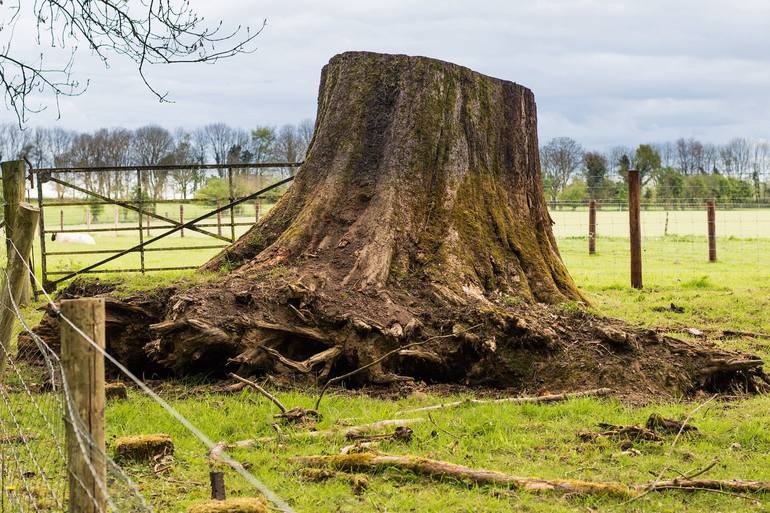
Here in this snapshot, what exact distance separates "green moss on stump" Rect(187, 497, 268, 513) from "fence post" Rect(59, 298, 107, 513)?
80 cm

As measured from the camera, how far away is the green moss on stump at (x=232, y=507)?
3.85 metres

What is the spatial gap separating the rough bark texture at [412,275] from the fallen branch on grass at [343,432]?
1247 mm

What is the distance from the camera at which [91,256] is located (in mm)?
28328

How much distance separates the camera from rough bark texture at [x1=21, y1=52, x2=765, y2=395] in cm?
726

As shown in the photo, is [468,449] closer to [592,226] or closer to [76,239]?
[592,226]

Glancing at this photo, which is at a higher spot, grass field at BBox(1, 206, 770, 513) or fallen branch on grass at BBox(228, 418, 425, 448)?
fallen branch on grass at BBox(228, 418, 425, 448)

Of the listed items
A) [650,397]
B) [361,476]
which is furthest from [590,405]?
[361,476]

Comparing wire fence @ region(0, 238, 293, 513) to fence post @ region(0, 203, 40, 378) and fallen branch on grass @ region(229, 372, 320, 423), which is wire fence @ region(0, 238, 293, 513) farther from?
fallen branch on grass @ region(229, 372, 320, 423)

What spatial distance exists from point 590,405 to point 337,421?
78.3 inches

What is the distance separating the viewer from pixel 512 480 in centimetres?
484

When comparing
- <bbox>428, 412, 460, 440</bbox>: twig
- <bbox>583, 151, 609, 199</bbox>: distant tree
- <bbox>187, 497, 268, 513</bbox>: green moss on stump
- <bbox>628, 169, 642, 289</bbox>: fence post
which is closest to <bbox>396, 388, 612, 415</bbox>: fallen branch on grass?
<bbox>428, 412, 460, 440</bbox>: twig

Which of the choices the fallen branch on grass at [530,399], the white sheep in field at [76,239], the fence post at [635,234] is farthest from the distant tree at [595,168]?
the fallen branch on grass at [530,399]

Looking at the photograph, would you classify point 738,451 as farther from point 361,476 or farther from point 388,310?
point 388,310

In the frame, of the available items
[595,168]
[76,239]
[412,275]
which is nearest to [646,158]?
[595,168]
